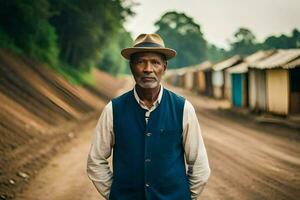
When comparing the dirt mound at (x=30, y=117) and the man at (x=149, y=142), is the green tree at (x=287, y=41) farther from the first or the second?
the man at (x=149, y=142)

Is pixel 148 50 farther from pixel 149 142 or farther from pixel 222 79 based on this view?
pixel 222 79

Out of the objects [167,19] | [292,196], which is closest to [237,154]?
[292,196]

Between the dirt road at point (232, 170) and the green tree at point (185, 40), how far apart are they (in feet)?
300

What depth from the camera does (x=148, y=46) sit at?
3164 mm

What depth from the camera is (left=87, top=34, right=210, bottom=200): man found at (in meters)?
3.01

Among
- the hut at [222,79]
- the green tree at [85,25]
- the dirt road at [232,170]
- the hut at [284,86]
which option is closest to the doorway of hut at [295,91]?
the hut at [284,86]

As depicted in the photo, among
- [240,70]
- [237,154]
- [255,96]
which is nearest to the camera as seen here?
[237,154]

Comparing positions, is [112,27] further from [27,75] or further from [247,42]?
[247,42]

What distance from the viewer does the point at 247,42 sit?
90.4 meters

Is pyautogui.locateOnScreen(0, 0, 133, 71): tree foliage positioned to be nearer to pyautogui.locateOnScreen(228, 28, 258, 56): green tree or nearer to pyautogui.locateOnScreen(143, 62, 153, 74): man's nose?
pyautogui.locateOnScreen(143, 62, 153, 74): man's nose

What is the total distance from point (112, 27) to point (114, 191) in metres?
33.1

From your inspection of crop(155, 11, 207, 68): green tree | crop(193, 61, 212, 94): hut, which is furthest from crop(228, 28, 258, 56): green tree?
crop(193, 61, 212, 94): hut

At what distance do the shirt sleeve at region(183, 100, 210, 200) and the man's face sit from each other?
0.29m

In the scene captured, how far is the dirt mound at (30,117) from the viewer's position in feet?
30.2
